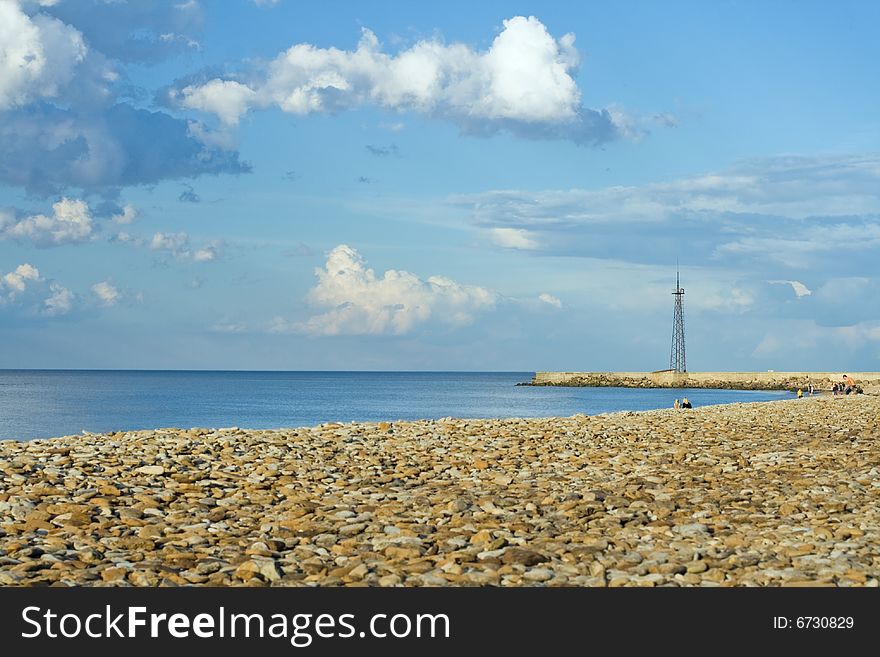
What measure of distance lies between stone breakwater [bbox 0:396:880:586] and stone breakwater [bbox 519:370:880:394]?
10932cm

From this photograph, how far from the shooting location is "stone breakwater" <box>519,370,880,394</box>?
127m

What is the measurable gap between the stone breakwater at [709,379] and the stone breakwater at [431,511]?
10932cm

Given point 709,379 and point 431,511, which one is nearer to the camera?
point 431,511

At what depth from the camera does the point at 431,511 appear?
11.6m

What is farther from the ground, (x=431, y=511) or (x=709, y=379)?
(x=431, y=511)

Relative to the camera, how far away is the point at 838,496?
1280 centimetres

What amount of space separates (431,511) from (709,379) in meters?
133

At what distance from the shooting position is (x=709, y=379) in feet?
454

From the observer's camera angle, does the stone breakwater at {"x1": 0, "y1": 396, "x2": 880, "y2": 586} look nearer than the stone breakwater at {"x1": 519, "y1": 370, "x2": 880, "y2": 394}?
Yes
